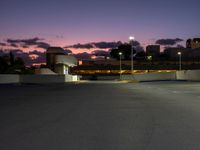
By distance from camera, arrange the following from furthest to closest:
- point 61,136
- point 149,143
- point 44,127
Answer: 1. point 44,127
2. point 61,136
3. point 149,143

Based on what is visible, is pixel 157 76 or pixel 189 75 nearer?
pixel 189 75

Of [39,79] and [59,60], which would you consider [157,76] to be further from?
[59,60]

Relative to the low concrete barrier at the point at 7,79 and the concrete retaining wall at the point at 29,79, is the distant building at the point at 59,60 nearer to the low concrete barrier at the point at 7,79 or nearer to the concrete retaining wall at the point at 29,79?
the concrete retaining wall at the point at 29,79

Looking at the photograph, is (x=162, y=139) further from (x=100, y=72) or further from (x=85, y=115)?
(x=100, y=72)

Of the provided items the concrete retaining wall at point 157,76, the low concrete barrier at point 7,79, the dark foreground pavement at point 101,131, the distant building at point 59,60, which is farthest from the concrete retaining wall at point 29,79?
the dark foreground pavement at point 101,131

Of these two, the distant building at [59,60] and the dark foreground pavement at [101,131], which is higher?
the distant building at [59,60]

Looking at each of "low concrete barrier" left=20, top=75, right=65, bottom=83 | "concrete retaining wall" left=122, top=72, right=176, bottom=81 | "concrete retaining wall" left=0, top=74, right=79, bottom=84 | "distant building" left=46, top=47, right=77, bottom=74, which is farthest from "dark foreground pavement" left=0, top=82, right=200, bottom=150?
→ "distant building" left=46, top=47, right=77, bottom=74

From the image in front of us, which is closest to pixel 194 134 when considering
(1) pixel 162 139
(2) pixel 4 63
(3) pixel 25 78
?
(1) pixel 162 139

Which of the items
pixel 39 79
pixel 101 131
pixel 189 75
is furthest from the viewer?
pixel 39 79

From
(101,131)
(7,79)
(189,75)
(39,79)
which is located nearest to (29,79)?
(39,79)

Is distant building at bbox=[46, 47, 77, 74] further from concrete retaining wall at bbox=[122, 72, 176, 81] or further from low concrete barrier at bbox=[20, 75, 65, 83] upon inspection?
concrete retaining wall at bbox=[122, 72, 176, 81]

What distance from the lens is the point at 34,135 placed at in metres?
9.16

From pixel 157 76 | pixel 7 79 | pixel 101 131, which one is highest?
pixel 101 131

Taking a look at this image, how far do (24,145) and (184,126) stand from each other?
14.6 ft
